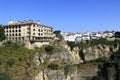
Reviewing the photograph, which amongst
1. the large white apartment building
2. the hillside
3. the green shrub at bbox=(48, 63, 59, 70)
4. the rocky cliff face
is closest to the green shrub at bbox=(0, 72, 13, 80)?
the hillside

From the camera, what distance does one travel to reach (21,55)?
62344 mm

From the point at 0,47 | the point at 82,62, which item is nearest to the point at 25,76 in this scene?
the point at 0,47

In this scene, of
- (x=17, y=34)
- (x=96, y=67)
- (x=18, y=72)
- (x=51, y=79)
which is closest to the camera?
(x=18, y=72)

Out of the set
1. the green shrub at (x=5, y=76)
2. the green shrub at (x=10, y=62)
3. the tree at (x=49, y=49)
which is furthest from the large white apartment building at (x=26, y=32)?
the green shrub at (x=5, y=76)

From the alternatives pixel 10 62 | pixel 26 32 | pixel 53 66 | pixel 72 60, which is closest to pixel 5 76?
pixel 10 62

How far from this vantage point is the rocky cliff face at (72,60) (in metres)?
62.0

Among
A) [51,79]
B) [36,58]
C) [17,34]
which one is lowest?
[51,79]

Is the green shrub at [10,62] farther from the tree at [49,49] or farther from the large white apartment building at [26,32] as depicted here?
the large white apartment building at [26,32]

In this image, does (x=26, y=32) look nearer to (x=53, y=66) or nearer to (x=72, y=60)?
(x=72, y=60)

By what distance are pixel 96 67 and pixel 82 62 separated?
647cm

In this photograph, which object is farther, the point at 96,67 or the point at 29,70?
the point at 96,67

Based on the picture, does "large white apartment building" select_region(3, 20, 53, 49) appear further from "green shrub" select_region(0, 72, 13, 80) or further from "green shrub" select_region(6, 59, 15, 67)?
"green shrub" select_region(0, 72, 13, 80)

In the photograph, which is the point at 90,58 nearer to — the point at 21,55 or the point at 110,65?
the point at 110,65

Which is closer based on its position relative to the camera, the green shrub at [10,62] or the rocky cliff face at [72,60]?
the green shrub at [10,62]
